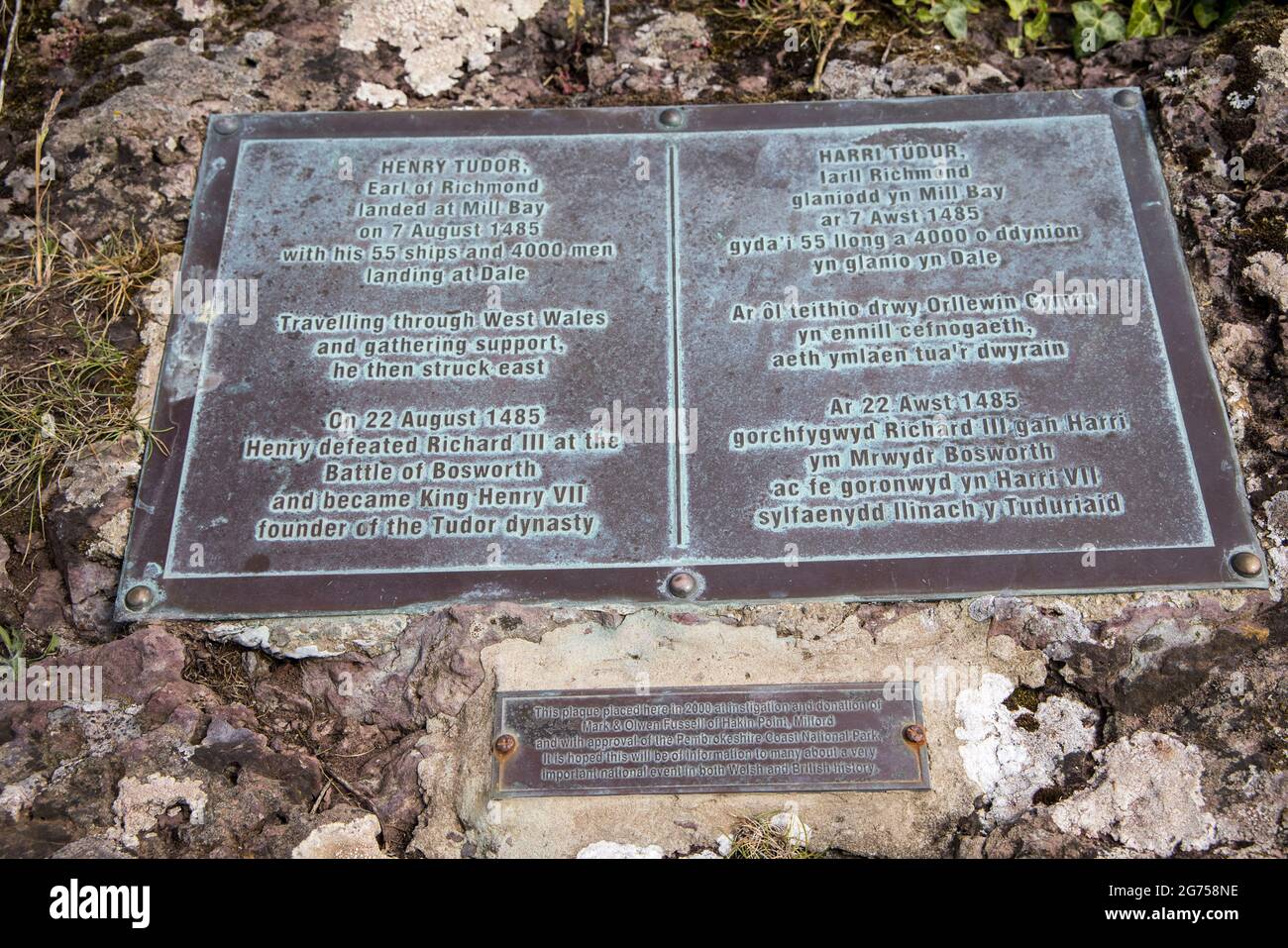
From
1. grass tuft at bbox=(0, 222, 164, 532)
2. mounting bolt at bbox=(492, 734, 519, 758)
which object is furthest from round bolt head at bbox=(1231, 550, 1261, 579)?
grass tuft at bbox=(0, 222, 164, 532)

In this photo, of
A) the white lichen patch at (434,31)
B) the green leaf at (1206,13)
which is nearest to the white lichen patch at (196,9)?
the white lichen patch at (434,31)

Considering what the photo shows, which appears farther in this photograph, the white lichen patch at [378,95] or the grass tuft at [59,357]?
the white lichen patch at [378,95]

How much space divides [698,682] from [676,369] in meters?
0.81

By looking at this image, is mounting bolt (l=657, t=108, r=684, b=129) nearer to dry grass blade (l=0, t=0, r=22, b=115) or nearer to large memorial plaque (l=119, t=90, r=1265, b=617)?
large memorial plaque (l=119, t=90, r=1265, b=617)

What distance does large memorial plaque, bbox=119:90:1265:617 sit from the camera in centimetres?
246

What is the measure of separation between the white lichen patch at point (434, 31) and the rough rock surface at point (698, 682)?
3.31 ft

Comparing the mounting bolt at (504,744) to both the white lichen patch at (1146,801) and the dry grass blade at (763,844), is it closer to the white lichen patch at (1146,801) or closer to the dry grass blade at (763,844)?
the dry grass blade at (763,844)

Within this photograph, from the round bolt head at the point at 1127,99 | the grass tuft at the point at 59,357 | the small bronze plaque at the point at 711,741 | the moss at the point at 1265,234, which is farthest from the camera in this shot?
the round bolt head at the point at 1127,99

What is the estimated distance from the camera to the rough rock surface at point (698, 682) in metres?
2.17

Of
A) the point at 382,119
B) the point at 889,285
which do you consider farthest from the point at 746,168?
the point at 382,119

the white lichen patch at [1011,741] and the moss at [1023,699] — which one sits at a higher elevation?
the moss at [1023,699]

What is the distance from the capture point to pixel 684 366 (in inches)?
106

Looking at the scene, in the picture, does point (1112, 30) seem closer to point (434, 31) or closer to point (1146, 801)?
point (434, 31)

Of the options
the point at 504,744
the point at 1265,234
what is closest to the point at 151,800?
the point at 504,744
